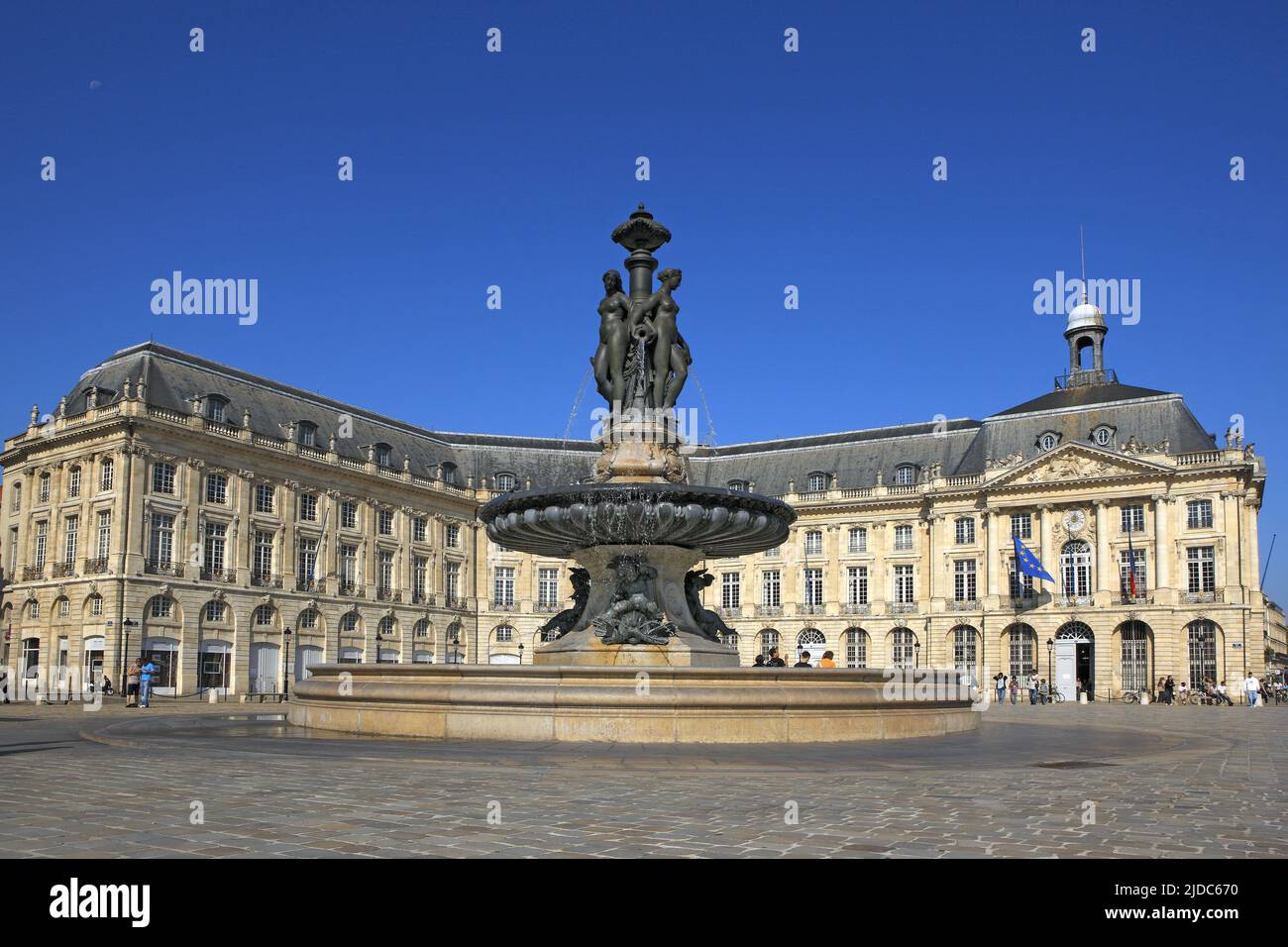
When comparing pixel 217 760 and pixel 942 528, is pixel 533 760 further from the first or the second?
pixel 942 528

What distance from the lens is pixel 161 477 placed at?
5272 centimetres

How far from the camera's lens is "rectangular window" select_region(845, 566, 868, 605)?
72.0 meters

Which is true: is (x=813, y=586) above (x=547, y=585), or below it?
below

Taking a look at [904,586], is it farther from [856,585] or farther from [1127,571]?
[1127,571]

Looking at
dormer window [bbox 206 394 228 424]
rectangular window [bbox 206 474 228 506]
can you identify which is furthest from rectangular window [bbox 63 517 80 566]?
dormer window [bbox 206 394 228 424]

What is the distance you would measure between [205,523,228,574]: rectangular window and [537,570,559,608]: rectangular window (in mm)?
22614

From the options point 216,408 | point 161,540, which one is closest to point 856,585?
point 216,408

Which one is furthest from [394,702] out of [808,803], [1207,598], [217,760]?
[1207,598]

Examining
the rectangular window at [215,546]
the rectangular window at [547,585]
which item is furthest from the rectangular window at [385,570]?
the rectangular window at [215,546]

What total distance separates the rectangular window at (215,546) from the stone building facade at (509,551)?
0.11 metres

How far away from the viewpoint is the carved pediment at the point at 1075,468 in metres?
62.3

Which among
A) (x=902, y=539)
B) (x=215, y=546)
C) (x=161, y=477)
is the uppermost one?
(x=161, y=477)

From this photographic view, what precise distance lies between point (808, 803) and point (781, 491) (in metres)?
66.2

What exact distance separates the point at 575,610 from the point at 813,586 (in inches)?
2131
